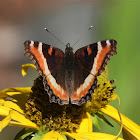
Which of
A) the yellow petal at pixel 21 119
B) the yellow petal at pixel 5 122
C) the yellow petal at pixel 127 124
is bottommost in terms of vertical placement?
the yellow petal at pixel 127 124

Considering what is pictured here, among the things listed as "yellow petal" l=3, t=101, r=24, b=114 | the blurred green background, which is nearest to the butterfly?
"yellow petal" l=3, t=101, r=24, b=114

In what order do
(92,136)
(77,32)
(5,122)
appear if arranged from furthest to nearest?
(77,32) → (92,136) → (5,122)

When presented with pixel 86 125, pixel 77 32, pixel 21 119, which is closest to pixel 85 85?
pixel 86 125

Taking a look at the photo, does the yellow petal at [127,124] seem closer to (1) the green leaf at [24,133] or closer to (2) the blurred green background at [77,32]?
(1) the green leaf at [24,133]

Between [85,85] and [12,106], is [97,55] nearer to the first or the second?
[85,85]

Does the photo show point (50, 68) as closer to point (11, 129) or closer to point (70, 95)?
point (70, 95)

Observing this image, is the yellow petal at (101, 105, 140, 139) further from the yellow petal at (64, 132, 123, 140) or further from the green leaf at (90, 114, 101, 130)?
the yellow petal at (64, 132, 123, 140)

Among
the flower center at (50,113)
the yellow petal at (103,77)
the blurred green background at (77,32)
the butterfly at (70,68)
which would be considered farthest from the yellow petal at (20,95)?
the blurred green background at (77,32)

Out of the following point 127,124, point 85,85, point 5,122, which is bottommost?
point 127,124
